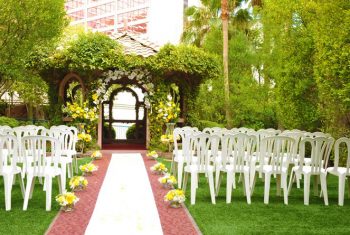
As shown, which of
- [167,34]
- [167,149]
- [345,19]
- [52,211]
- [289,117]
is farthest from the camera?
[167,34]

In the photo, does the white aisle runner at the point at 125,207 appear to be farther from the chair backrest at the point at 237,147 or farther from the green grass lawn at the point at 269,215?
the chair backrest at the point at 237,147

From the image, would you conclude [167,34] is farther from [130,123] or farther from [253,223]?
[253,223]

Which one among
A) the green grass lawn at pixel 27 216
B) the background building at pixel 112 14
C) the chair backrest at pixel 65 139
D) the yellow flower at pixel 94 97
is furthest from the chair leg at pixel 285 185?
the background building at pixel 112 14

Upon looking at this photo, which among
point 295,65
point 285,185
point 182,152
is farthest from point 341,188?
point 295,65

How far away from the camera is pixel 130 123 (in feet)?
61.9

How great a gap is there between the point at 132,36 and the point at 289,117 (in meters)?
6.70

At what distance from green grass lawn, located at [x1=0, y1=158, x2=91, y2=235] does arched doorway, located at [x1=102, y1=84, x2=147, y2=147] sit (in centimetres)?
1043

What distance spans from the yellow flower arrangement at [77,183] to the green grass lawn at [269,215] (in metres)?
1.90

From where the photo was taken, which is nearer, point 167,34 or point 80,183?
point 80,183

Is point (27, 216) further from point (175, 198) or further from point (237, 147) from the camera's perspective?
point (237, 147)

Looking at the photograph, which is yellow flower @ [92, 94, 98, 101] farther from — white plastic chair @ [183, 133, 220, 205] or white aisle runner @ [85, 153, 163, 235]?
white plastic chair @ [183, 133, 220, 205]

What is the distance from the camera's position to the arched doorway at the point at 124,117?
18500 millimetres

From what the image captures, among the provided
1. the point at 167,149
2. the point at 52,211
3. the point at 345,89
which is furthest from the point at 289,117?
the point at 52,211

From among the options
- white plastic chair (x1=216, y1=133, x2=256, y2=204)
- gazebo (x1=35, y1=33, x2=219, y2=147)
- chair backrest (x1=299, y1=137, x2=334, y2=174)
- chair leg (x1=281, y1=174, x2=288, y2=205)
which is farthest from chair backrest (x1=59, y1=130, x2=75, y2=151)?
gazebo (x1=35, y1=33, x2=219, y2=147)
